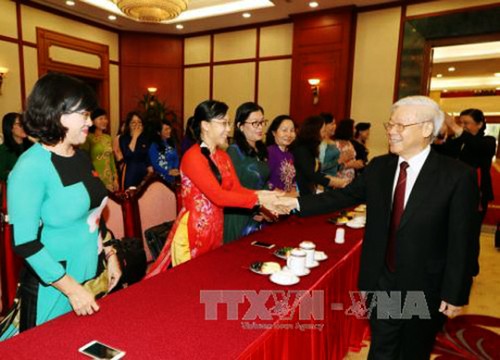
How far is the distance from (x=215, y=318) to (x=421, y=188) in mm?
959

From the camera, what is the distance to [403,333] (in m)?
1.64

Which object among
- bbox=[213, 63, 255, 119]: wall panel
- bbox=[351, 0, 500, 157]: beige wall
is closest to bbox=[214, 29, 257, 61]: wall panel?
bbox=[213, 63, 255, 119]: wall panel

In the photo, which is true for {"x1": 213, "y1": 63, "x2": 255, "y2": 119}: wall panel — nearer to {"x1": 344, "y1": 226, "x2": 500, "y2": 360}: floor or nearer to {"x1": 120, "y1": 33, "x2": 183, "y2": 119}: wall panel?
{"x1": 120, "y1": 33, "x2": 183, "y2": 119}: wall panel

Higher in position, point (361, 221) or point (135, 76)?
point (135, 76)

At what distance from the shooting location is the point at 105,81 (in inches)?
308

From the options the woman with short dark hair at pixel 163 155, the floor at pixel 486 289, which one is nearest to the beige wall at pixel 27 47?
the woman with short dark hair at pixel 163 155

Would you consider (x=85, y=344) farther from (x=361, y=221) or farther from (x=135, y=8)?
(x=135, y=8)

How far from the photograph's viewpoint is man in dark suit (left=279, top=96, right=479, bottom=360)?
56.9 inches

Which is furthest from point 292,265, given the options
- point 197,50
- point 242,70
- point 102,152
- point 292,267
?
point 197,50

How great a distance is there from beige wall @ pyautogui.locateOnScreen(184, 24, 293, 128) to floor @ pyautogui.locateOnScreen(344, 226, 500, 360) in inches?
169

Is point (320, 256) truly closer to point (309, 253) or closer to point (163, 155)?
point (309, 253)

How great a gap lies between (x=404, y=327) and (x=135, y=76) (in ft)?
26.4

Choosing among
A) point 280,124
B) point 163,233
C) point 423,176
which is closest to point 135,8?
point 280,124

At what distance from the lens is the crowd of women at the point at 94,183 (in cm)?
124
